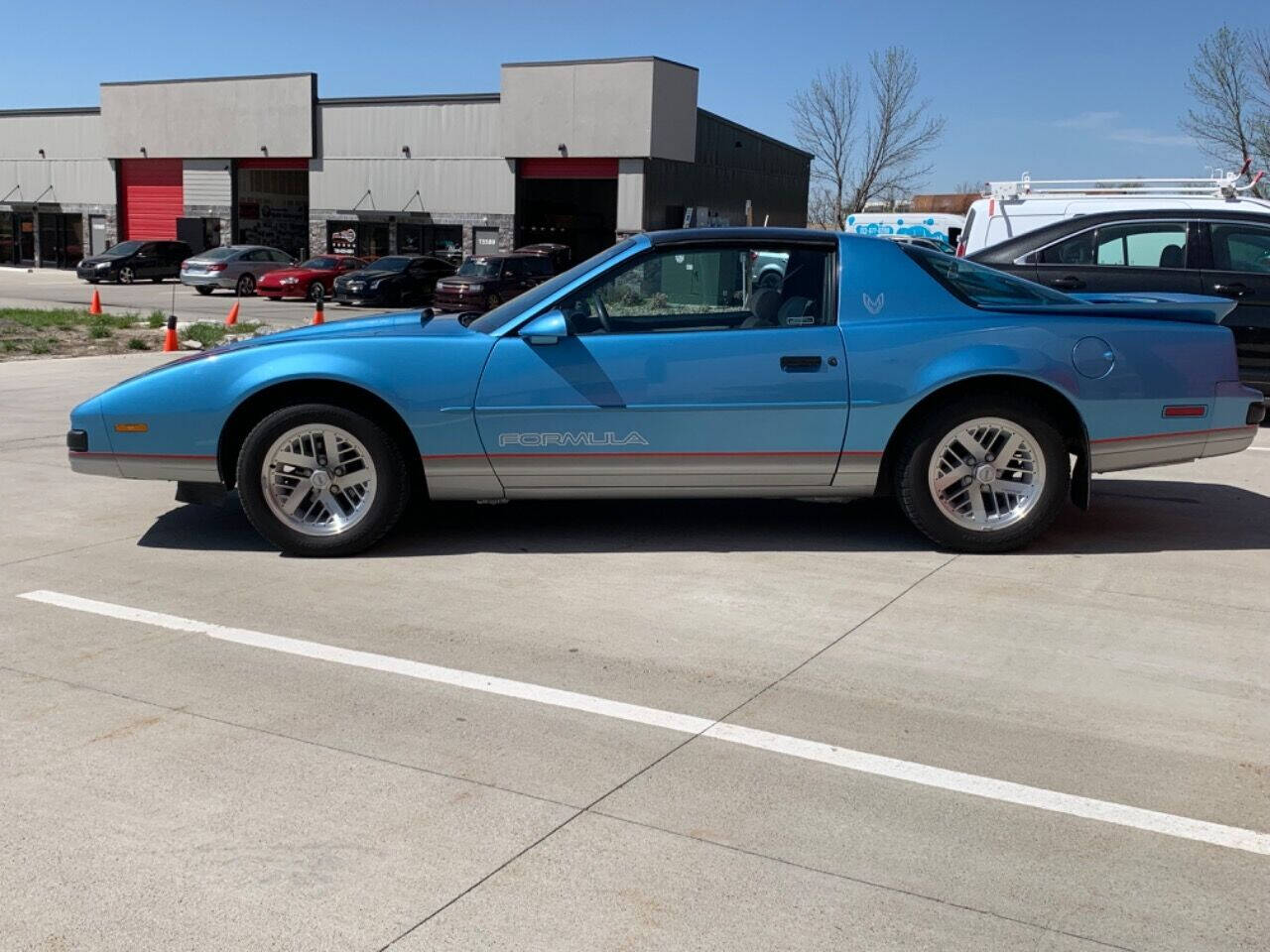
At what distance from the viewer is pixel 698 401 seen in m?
5.80

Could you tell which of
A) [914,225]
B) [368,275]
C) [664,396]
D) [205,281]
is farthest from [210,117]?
[664,396]

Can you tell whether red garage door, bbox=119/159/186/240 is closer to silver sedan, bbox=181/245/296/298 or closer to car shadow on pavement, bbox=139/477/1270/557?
silver sedan, bbox=181/245/296/298

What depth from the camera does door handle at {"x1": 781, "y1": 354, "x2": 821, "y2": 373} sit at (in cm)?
582

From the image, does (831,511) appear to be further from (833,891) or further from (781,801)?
(833,891)

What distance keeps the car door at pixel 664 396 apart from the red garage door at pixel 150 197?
46.4 m

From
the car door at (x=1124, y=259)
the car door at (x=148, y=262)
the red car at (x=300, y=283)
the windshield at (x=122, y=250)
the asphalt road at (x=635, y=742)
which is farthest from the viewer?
the car door at (x=148, y=262)

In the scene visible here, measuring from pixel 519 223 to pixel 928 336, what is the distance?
123 ft

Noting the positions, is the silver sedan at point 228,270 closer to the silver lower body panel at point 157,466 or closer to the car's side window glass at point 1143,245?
the car's side window glass at point 1143,245

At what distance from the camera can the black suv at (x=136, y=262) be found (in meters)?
39.4

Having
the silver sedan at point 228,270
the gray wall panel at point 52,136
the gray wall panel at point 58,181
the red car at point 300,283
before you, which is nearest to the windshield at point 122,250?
the silver sedan at point 228,270

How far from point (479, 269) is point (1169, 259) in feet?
69.7

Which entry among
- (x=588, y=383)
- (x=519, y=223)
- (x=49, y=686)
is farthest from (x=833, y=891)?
(x=519, y=223)

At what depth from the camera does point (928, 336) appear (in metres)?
5.87

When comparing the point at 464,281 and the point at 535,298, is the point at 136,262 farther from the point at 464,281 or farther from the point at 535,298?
the point at 535,298
